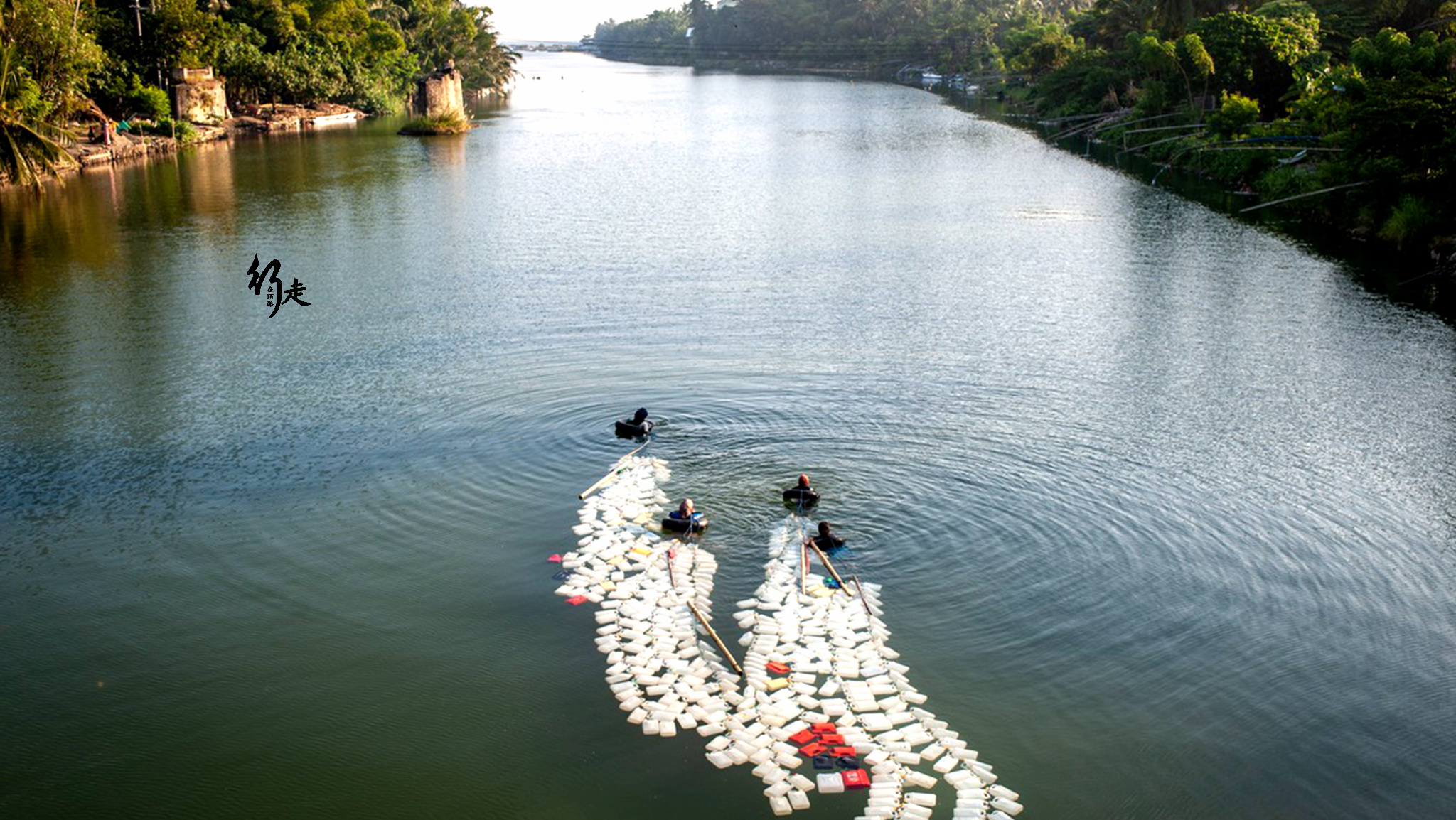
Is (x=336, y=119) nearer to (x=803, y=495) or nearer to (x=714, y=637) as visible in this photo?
(x=803, y=495)

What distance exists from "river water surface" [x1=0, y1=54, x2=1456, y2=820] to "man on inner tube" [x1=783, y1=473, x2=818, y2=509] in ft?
2.03

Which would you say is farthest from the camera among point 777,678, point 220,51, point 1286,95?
point 220,51

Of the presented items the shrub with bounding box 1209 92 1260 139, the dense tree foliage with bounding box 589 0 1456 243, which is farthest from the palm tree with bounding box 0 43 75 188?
Answer: the shrub with bounding box 1209 92 1260 139

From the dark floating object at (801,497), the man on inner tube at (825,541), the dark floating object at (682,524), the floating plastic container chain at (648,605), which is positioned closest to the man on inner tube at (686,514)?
the dark floating object at (682,524)

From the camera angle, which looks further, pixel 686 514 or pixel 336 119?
pixel 336 119

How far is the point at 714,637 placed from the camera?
64.6 feet

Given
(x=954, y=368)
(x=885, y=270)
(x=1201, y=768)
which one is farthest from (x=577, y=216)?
(x=1201, y=768)

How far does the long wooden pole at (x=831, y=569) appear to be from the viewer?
70.5 ft

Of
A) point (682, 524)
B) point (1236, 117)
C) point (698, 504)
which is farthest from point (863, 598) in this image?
point (1236, 117)

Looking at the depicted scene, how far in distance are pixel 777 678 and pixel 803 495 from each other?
6378mm

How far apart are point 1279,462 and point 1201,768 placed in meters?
12.6

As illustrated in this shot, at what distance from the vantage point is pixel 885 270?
156 ft

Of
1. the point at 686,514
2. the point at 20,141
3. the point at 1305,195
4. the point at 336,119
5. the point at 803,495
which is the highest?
→ the point at 336,119

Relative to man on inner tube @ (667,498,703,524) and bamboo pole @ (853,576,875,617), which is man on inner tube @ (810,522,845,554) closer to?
bamboo pole @ (853,576,875,617)
